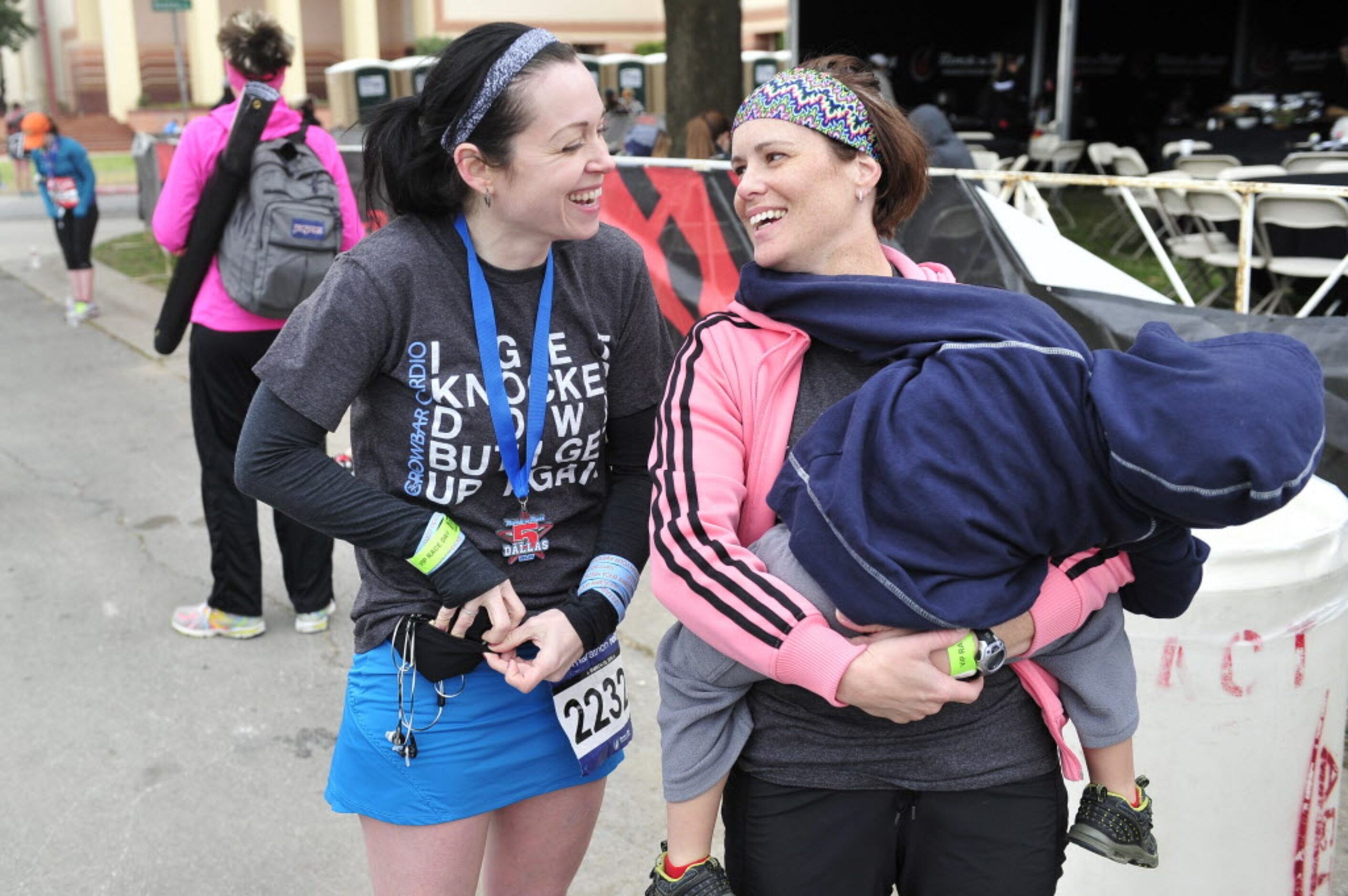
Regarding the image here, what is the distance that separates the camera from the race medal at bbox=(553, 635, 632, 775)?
7.16 feet

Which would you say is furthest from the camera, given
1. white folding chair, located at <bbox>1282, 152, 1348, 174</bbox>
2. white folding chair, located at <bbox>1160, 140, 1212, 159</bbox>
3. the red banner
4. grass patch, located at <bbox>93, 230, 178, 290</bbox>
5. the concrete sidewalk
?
grass patch, located at <bbox>93, 230, 178, 290</bbox>

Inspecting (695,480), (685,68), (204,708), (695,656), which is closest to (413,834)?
(695,656)

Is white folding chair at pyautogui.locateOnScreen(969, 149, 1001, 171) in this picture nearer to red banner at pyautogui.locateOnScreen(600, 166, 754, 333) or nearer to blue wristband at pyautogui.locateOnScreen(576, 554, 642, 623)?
red banner at pyautogui.locateOnScreen(600, 166, 754, 333)

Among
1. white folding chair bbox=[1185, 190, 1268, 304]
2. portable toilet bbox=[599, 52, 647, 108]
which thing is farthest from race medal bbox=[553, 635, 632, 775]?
portable toilet bbox=[599, 52, 647, 108]

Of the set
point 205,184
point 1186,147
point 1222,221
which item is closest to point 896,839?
point 205,184

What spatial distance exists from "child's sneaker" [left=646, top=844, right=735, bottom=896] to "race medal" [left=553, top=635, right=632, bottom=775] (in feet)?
1.24

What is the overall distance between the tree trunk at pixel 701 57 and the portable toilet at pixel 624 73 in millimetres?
20783

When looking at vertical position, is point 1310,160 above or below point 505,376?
below

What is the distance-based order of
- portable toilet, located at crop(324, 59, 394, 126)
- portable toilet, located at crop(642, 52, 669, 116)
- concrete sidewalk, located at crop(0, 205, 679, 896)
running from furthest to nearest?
portable toilet, located at crop(642, 52, 669, 116), portable toilet, located at crop(324, 59, 394, 126), concrete sidewalk, located at crop(0, 205, 679, 896)

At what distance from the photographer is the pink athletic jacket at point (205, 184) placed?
4.28m

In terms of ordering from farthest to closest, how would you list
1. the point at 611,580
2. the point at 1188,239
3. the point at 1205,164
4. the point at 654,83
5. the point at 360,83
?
the point at 654,83 → the point at 360,83 → the point at 1205,164 → the point at 1188,239 → the point at 611,580

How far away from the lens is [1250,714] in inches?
97.1

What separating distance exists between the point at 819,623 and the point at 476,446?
0.64m

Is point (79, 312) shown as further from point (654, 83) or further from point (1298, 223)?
point (654, 83)
